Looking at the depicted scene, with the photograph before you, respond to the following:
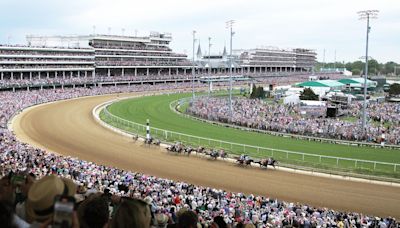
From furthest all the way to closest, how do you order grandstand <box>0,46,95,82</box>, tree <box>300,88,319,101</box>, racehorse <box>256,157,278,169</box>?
grandstand <box>0,46,95,82</box> < tree <box>300,88,319,101</box> < racehorse <box>256,157,278,169</box>

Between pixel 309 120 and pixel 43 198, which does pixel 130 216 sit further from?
pixel 309 120

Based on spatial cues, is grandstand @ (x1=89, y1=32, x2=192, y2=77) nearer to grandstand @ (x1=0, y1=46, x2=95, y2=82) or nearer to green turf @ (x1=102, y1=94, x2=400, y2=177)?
grandstand @ (x1=0, y1=46, x2=95, y2=82)

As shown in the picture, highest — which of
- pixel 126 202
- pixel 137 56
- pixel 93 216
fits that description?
pixel 137 56

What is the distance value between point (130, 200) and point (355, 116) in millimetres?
39749

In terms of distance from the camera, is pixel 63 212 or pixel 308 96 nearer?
pixel 63 212

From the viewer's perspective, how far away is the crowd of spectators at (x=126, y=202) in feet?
10.8

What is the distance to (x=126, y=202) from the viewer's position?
135 inches

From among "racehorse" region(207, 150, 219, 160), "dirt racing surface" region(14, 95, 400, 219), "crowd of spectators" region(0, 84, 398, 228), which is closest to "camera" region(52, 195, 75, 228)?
"crowd of spectators" region(0, 84, 398, 228)

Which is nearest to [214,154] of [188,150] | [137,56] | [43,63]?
[188,150]

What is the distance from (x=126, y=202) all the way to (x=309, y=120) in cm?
3035

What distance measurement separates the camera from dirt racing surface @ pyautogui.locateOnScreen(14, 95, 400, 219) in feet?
54.6

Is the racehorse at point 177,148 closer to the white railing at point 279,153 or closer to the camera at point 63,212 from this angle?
the white railing at point 279,153

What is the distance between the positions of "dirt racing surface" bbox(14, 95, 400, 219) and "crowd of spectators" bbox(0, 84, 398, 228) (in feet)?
7.82

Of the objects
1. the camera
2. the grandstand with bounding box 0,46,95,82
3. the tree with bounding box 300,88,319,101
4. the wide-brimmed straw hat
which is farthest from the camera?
the grandstand with bounding box 0,46,95,82
